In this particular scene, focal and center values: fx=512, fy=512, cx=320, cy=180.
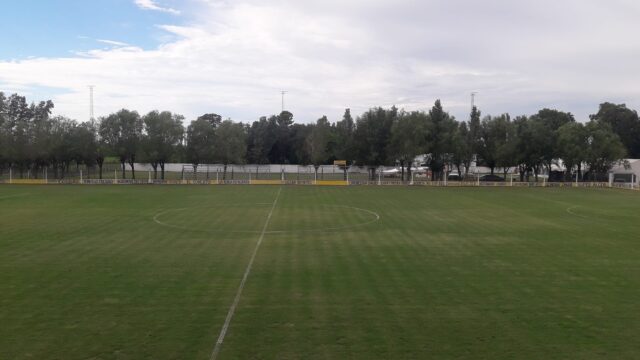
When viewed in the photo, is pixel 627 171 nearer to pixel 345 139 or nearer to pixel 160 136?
pixel 345 139

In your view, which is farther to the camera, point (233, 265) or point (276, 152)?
point (276, 152)

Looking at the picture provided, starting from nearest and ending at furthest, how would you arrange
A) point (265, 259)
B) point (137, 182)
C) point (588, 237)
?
point (265, 259) → point (588, 237) → point (137, 182)

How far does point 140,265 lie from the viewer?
59.2 ft

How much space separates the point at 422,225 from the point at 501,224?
15.7ft

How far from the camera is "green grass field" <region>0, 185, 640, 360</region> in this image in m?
10.8

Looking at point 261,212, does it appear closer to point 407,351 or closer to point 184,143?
point 407,351

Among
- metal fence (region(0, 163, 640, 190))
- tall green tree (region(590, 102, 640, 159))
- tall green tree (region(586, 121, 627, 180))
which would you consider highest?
tall green tree (region(590, 102, 640, 159))

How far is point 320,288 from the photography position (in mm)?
15016

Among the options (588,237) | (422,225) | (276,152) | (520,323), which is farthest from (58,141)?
(520,323)

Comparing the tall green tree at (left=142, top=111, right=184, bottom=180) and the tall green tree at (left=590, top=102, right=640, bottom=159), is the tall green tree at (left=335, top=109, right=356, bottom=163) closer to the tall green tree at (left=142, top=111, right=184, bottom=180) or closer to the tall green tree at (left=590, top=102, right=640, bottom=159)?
the tall green tree at (left=142, top=111, right=184, bottom=180)

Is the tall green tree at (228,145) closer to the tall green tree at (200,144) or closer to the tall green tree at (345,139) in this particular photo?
the tall green tree at (200,144)

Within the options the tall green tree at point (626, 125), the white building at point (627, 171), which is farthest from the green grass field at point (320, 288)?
the tall green tree at point (626, 125)

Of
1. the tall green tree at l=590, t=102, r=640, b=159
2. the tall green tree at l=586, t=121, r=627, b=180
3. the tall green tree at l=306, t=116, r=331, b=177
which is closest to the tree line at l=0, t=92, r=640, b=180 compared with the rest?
the tall green tree at l=586, t=121, r=627, b=180

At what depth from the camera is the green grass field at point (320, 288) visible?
10.8 m
